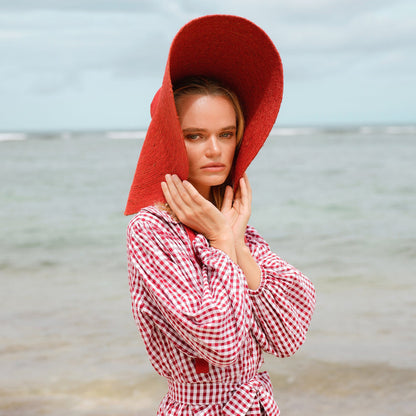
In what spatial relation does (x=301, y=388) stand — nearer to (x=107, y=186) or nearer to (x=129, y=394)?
(x=129, y=394)

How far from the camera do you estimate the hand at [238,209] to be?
5.48 ft

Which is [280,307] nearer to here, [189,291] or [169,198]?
[189,291]

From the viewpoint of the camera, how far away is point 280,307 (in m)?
1.64

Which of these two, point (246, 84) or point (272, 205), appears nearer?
point (246, 84)

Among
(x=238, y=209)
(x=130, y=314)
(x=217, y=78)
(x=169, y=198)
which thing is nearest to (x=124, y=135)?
(x=130, y=314)

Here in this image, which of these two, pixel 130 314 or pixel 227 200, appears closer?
pixel 227 200

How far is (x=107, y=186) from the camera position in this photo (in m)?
13.4

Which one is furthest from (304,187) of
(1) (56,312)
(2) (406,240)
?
(1) (56,312)

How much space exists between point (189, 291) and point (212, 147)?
1.39 ft

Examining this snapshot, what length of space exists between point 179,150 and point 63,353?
10.2 ft

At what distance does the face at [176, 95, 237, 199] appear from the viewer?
1636 millimetres

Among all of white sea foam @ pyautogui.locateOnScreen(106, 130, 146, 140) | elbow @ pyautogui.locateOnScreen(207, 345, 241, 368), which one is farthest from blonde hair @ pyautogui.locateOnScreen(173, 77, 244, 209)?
white sea foam @ pyautogui.locateOnScreen(106, 130, 146, 140)

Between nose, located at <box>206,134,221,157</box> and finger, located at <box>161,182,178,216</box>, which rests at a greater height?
nose, located at <box>206,134,221,157</box>

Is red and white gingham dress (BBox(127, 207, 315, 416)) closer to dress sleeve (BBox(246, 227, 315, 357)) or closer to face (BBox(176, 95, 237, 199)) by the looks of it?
dress sleeve (BBox(246, 227, 315, 357))
